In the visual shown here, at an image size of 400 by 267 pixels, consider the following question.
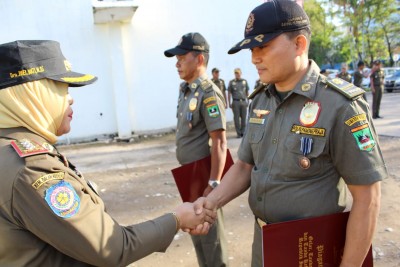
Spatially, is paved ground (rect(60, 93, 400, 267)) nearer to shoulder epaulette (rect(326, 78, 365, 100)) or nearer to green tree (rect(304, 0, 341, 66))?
shoulder epaulette (rect(326, 78, 365, 100))

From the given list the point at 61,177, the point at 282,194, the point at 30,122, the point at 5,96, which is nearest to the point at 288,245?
the point at 282,194

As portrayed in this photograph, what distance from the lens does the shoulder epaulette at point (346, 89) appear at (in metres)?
1.51

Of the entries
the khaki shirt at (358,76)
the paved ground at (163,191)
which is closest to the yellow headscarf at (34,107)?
the paved ground at (163,191)

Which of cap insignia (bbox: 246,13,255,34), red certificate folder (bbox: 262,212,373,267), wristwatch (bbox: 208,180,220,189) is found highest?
cap insignia (bbox: 246,13,255,34)

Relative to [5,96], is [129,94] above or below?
below

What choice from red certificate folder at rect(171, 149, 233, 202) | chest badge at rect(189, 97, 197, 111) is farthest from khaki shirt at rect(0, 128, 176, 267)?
chest badge at rect(189, 97, 197, 111)

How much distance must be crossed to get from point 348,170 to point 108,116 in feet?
31.6

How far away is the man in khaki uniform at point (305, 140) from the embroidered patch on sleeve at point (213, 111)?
3.37 feet

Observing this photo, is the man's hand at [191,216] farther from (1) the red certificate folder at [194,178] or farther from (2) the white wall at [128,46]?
(2) the white wall at [128,46]

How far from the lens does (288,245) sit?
59.7 inches

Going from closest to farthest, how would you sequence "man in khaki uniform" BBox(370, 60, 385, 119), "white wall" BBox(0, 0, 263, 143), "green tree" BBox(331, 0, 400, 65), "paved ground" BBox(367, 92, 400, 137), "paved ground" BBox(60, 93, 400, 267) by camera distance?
"paved ground" BBox(60, 93, 400, 267)
"paved ground" BBox(367, 92, 400, 137)
"white wall" BBox(0, 0, 263, 143)
"man in khaki uniform" BBox(370, 60, 385, 119)
"green tree" BBox(331, 0, 400, 65)

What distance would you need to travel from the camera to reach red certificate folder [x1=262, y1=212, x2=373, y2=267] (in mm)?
1493

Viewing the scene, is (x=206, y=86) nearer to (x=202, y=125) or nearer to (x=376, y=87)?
(x=202, y=125)

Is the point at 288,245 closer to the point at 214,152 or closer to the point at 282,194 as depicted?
the point at 282,194
